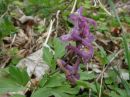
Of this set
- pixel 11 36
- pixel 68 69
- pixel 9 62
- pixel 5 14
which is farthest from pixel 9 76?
pixel 11 36

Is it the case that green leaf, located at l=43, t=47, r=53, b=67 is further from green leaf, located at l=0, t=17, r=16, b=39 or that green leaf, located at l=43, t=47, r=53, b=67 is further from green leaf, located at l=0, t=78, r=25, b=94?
green leaf, located at l=0, t=17, r=16, b=39

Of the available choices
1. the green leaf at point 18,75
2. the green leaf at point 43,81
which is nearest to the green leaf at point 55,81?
the green leaf at point 43,81

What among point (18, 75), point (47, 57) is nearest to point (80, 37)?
point (47, 57)

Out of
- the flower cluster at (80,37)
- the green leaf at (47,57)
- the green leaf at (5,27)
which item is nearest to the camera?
the flower cluster at (80,37)

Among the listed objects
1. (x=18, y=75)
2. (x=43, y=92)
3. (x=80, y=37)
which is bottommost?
(x=43, y=92)

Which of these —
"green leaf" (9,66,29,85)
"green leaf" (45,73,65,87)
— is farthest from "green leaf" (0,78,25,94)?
"green leaf" (45,73,65,87)

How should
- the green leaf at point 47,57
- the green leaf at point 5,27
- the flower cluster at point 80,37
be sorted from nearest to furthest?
1. the flower cluster at point 80,37
2. the green leaf at point 47,57
3. the green leaf at point 5,27

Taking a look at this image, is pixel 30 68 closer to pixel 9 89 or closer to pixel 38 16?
pixel 9 89

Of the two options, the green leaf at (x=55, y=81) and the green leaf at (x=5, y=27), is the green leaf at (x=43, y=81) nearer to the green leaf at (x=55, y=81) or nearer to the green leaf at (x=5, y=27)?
the green leaf at (x=55, y=81)

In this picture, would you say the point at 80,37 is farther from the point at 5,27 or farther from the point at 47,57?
the point at 5,27

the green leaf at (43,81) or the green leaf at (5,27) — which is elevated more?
the green leaf at (5,27)
